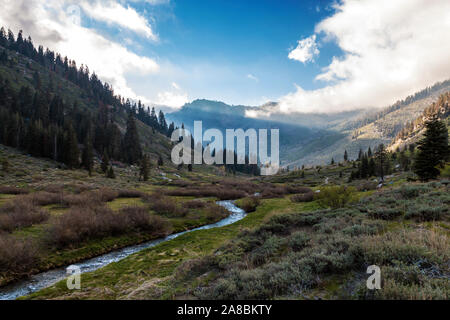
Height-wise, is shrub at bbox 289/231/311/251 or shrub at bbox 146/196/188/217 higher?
shrub at bbox 289/231/311/251

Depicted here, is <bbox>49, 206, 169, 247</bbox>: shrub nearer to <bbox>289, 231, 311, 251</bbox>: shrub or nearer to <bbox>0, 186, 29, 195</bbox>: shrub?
<bbox>289, 231, 311, 251</bbox>: shrub

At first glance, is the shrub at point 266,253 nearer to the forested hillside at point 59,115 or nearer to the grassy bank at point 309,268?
the grassy bank at point 309,268

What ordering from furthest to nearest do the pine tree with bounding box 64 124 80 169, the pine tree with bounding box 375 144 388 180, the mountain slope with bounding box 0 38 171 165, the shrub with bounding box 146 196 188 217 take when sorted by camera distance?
the mountain slope with bounding box 0 38 171 165 < the pine tree with bounding box 64 124 80 169 < the pine tree with bounding box 375 144 388 180 < the shrub with bounding box 146 196 188 217

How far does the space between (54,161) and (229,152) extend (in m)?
132

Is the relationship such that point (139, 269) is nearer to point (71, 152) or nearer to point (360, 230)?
point (360, 230)

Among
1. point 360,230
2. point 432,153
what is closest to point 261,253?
point 360,230

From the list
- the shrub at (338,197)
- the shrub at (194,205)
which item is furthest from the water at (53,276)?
the shrub at (338,197)

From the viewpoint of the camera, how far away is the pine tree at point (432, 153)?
29812 millimetres

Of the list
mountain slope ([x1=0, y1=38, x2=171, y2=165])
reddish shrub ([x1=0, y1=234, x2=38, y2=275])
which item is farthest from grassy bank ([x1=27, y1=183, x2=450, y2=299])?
mountain slope ([x1=0, y1=38, x2=171, y2=165])

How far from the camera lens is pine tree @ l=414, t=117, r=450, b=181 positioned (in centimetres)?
2981

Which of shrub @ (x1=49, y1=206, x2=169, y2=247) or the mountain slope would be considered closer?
shrub @ (x1=49, y1=206, x2=169, y2=247)

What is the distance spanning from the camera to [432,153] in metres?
30.3

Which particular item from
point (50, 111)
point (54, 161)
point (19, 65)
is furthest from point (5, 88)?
point (19, 65)

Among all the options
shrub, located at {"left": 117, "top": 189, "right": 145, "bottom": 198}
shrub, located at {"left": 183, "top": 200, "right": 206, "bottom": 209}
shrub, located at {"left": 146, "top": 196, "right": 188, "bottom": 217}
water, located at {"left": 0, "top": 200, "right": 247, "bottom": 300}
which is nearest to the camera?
water, located at {"left": 0, "top": 200, "right": 247, "bottom": 300}
